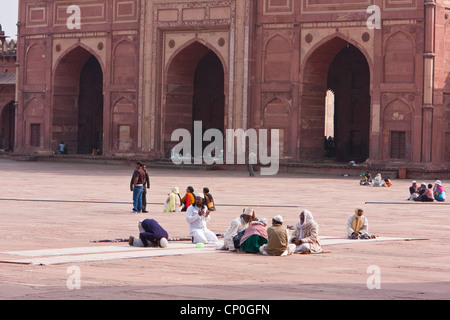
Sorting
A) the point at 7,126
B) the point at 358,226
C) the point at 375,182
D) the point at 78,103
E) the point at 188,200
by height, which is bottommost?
the point at 358,226

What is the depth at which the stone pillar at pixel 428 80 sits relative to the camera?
29281 millimetres

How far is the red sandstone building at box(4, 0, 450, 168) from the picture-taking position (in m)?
29.8

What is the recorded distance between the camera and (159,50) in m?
34.5

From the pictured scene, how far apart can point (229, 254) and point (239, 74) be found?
21.2 m

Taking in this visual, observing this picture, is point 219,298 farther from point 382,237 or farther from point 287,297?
point 382,237

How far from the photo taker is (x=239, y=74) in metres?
32.8

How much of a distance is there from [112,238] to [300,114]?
1908cm

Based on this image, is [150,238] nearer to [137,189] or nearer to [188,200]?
[137,189]

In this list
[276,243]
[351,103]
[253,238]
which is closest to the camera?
[276,243]

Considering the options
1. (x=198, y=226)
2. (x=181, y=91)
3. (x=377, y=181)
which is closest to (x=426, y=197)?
(x=377, y=181)

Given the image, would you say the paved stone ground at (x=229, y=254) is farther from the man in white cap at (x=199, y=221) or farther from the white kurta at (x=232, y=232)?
the man in white cap at (x=199, y=221)

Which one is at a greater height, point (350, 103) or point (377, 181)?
point (350, 103)

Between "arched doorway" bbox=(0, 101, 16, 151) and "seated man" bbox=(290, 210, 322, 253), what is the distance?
31469 millimetres

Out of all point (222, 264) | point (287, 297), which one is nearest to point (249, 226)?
point (222, 264)
